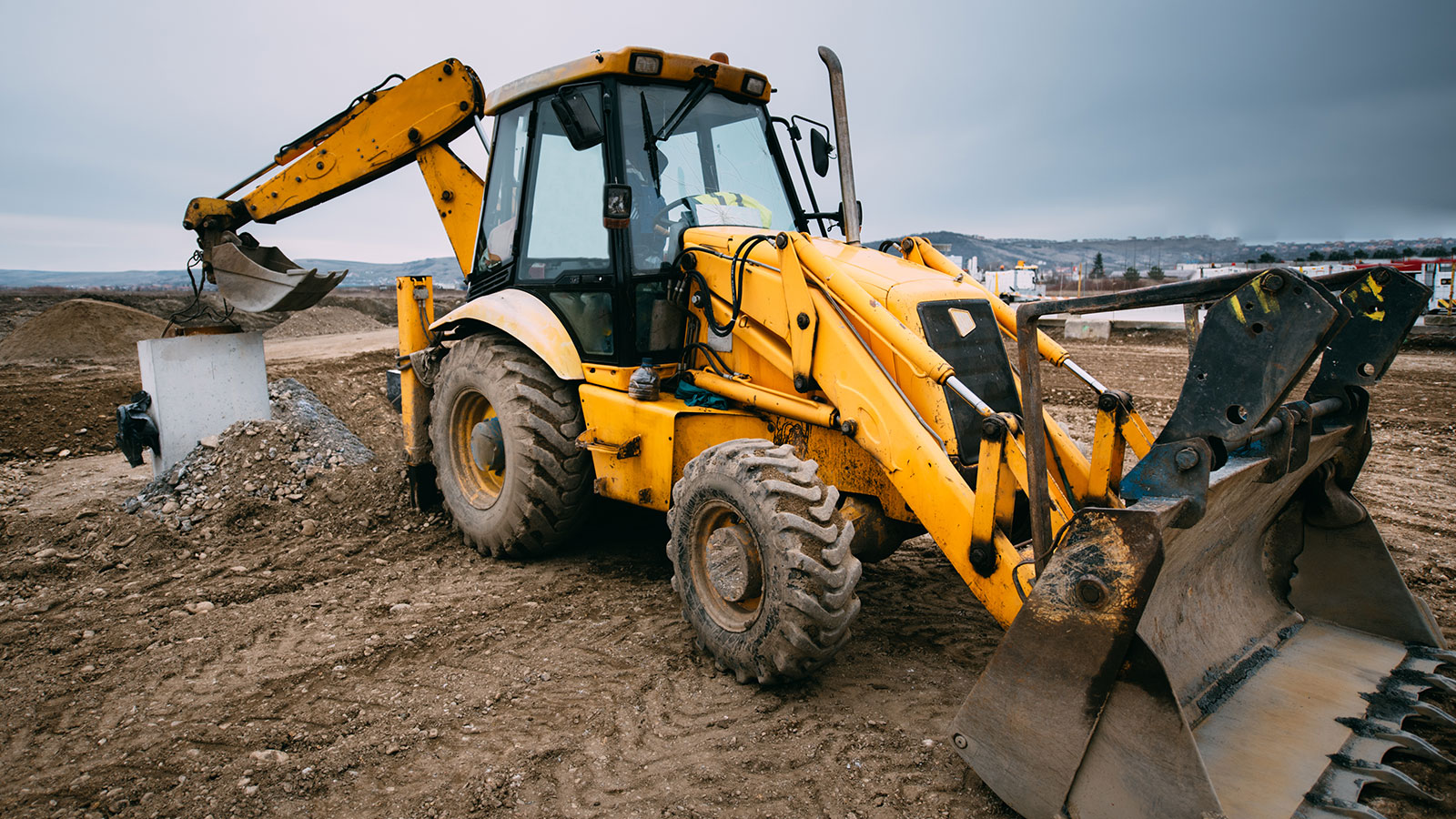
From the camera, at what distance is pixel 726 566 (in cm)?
334

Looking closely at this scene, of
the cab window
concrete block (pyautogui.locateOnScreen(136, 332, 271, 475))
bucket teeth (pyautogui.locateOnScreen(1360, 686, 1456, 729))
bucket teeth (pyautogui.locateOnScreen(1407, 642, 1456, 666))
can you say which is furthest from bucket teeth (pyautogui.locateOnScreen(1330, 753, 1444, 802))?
concrete block (pyautogui.locateOnScreen(136, 332, 271, 475))

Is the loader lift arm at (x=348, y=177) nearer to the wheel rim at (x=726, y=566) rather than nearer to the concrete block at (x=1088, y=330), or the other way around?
the wheel rim at (x=726, y=566)

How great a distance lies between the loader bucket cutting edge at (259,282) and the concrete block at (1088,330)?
589 inches

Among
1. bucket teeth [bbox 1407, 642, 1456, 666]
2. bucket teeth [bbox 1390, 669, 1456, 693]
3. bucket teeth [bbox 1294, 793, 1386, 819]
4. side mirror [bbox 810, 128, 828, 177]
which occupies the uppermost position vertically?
→ side mirror [bbox 810, 128, 828, 177]

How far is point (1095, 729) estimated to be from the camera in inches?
91.9

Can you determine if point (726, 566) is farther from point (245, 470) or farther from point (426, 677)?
point (245, 470)

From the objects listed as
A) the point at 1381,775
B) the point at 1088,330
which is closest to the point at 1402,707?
the point at 1381,775

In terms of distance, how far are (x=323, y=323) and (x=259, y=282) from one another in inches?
734

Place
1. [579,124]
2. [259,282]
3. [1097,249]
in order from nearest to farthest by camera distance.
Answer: [579,124]
[259,282]
[1097,249]

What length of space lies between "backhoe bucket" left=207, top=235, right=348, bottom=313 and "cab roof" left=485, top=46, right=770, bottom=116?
2645 mm

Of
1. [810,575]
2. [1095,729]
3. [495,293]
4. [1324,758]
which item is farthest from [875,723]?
[495,293]

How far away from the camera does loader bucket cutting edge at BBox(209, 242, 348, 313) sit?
648cm

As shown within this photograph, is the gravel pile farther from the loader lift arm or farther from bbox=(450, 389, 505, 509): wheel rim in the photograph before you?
bbox=(450, 389, 505, 509): wheel rim

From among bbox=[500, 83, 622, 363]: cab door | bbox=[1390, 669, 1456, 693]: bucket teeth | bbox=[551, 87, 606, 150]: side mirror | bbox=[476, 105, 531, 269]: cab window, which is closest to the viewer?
bbox=[1390, 669, 1456, 693]: bucket teeth
